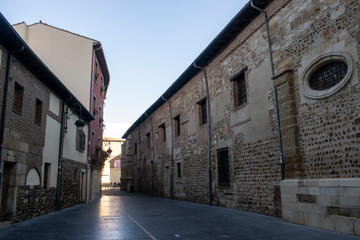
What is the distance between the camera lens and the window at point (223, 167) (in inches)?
463

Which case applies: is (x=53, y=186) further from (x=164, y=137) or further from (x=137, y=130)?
(x=137, y=130)

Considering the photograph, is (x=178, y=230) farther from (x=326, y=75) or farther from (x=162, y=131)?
(x=162, y=131)

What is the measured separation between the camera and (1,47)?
7430mm

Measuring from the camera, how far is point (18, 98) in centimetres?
865

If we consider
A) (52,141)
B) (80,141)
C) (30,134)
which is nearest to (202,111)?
(80,141)

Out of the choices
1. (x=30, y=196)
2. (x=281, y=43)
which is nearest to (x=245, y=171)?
(x=281, y=43)

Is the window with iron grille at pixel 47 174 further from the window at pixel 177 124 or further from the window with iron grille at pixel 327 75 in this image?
the window with iron grille at pixel 327 75

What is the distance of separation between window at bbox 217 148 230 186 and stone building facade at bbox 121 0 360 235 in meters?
0.04

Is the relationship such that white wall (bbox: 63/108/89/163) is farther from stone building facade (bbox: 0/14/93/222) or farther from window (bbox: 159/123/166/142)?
window (bbox: 159/123/166/142)

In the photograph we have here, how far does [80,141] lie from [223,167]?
311 inches

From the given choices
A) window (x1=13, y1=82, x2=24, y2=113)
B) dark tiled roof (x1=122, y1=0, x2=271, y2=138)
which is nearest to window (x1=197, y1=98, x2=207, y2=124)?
dark tiled roof (x1=122, y1=0, x2=271, y2=138)

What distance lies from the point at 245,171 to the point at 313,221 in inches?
141

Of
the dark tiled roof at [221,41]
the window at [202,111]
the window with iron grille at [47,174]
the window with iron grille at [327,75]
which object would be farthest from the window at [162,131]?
the window with iron grille at [327,75]

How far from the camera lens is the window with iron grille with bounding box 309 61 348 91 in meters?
6.81
